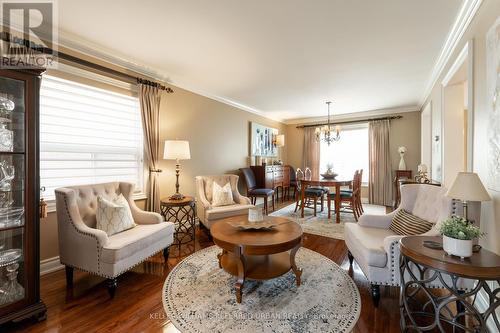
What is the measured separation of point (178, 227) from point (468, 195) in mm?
3413

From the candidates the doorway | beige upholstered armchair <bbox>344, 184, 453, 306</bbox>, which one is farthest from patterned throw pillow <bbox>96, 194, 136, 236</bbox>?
the doorway

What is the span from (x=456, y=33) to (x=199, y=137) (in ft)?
12.3

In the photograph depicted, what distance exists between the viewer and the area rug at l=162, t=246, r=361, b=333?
1.59 m

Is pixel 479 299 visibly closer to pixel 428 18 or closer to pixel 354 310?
pixel 354 310

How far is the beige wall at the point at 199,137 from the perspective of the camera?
352 centimetres

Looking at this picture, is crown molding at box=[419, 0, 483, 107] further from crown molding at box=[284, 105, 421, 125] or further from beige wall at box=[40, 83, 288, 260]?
beige wall at box=[40, 83, 288, 260]

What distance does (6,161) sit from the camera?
1688 mm

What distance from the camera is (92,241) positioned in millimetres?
1977

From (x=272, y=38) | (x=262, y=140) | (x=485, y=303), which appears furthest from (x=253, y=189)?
(x=485, y=303)

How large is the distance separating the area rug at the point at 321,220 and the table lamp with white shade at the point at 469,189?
215cm

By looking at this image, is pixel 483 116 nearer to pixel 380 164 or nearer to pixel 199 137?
pixel 199 137

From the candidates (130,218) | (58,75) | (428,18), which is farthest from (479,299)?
(58,75)

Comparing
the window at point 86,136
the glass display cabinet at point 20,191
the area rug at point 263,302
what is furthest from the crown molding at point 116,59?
the area rug at point 263,302

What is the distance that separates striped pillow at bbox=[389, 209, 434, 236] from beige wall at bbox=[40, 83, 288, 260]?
10.3 feet
